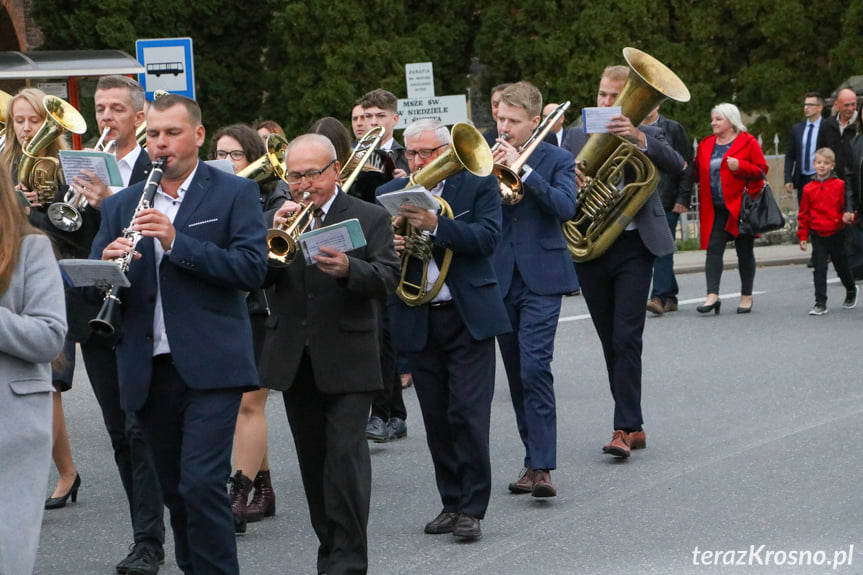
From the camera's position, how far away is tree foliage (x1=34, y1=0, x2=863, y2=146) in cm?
2567

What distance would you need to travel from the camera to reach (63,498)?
7695mm

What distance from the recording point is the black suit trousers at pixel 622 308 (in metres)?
8.32

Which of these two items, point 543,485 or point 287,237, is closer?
point 287,237

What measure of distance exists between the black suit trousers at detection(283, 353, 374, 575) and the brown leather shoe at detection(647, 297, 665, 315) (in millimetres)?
8254

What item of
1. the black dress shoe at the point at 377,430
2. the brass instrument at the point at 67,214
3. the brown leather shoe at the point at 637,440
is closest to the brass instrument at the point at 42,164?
the brass instrument at the point at 67,214

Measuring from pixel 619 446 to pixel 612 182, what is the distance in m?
1.46

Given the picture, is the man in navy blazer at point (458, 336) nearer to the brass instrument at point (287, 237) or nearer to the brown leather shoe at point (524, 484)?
the brown leather shoe at point (524, 484)

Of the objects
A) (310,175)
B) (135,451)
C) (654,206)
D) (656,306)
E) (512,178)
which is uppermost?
(310,175)

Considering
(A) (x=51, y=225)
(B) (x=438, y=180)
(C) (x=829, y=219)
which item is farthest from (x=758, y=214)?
(A) (x=51, y=225)

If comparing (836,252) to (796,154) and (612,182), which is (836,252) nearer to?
(796,154)

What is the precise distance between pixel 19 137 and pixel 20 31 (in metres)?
20.0

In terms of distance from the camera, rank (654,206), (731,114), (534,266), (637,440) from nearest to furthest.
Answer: (534,266)
(637,440)
(654,206)
(731,114)

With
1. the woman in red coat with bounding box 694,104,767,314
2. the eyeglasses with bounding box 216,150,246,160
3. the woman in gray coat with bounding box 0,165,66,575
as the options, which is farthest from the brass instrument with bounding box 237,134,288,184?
the woman in red coat with bounding box 694,104,767,314

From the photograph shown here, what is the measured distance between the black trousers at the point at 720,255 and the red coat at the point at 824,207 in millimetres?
542
